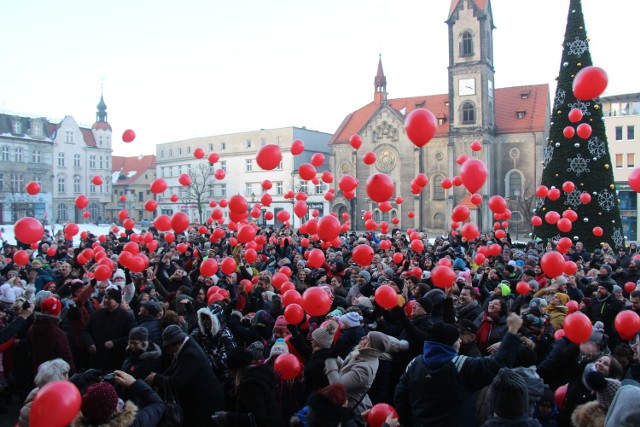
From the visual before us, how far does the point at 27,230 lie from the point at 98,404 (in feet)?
20.5

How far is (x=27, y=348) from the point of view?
6.58 metres

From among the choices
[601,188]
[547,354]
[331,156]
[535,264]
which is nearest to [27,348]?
[547,354]

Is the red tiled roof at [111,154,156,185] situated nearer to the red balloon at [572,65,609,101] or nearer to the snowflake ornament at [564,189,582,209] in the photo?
the snowflake ornament at [564,189,582,209]

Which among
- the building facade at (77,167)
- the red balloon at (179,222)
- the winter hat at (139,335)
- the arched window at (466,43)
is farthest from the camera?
the building facade at (77,167)

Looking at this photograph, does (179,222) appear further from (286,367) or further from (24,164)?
(24,164)

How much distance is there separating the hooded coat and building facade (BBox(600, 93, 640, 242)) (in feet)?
141

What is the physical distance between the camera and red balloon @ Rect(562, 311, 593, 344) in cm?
480

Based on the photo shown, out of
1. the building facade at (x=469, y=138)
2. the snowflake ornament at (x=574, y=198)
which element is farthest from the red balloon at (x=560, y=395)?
the building facade at (x=469, y=138)

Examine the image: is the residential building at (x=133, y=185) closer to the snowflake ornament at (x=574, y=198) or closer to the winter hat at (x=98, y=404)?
the snowflake ornament at (x=574, y=198)

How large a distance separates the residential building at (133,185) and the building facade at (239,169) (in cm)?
435

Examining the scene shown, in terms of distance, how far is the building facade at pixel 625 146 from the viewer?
41.4m

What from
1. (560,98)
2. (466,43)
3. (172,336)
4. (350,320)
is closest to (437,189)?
(466,43)

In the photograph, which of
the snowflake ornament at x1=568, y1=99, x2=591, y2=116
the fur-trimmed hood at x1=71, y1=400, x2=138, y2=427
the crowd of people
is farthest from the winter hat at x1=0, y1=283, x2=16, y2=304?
the snowflake ornament at x1=568, y1=99, x2=591, y2=116

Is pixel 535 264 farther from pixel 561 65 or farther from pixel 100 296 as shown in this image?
pixel 561 65
